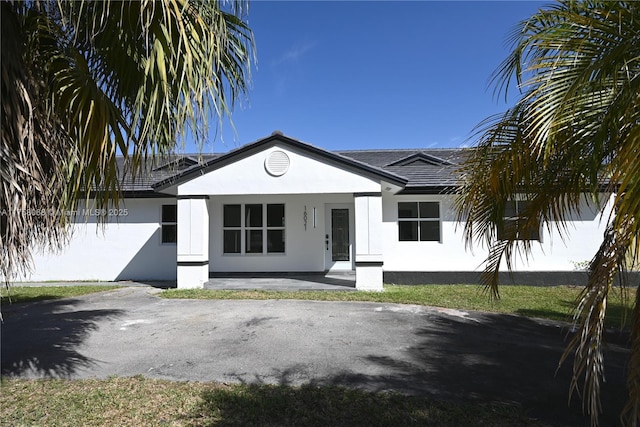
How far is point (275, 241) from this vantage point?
14.3m

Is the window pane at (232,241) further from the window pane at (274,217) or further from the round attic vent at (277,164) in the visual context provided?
the round attic vent at (277,164)

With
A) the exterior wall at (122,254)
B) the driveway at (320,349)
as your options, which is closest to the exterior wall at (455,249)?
the driveway at (320,349)

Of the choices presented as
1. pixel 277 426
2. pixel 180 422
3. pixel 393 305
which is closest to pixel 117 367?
pixel 180 422

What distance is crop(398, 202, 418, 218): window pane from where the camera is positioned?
13.3m

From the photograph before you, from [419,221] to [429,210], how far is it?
20.0 inches

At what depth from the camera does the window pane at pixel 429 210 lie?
13172 mm

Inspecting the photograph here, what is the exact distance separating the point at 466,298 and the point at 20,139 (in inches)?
391

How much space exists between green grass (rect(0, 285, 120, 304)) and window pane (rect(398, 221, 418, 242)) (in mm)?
9391

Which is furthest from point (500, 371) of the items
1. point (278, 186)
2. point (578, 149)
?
point (278, 186)

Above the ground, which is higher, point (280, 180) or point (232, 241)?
point (280, 180)

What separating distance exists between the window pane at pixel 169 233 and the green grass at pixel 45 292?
7.94ft

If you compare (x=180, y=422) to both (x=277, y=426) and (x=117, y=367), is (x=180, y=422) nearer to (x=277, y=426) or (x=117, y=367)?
(x=277, y=426)

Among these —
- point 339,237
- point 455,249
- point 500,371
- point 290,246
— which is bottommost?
point 500,371

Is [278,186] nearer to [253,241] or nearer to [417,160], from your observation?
[253,241]
